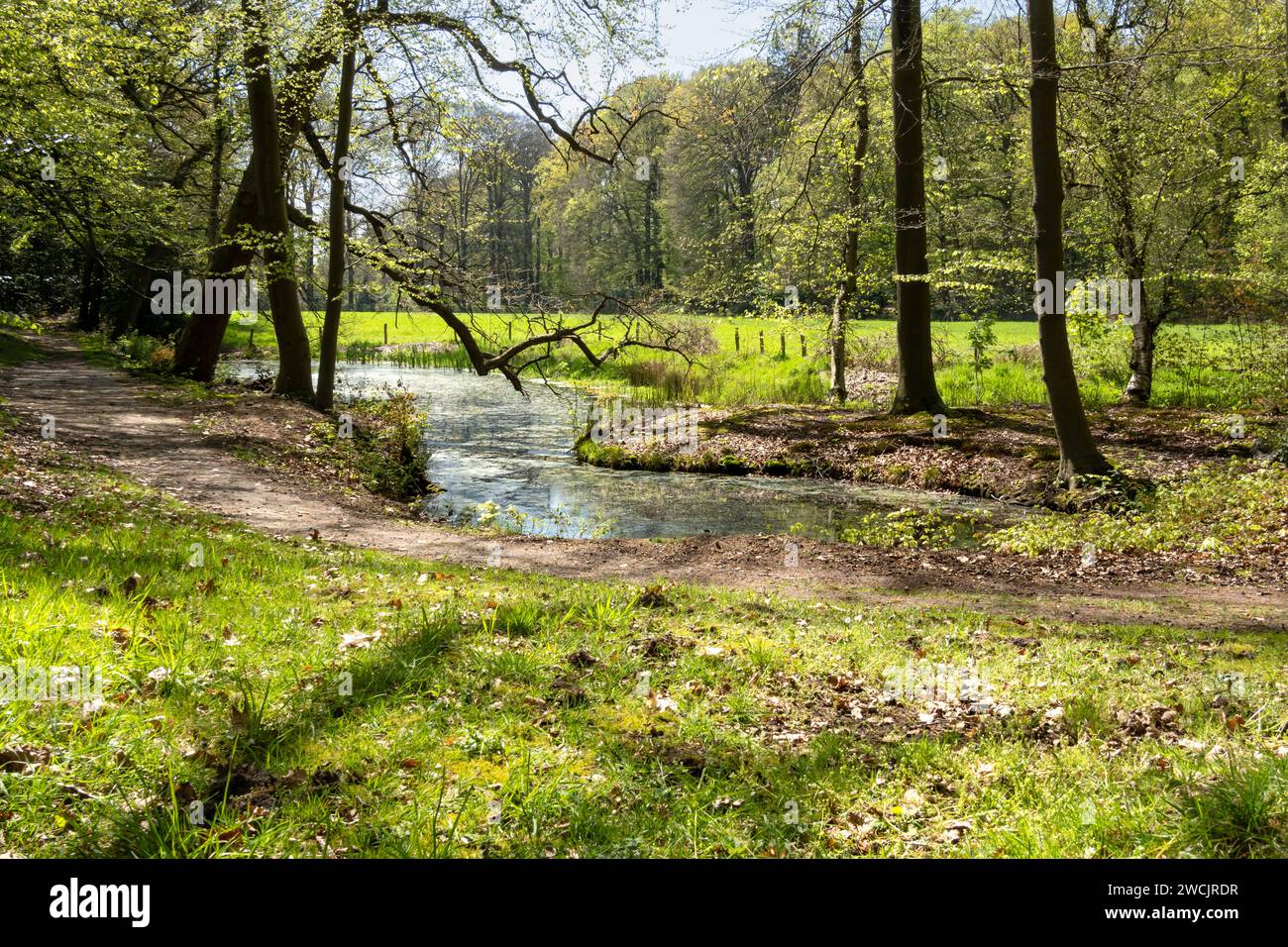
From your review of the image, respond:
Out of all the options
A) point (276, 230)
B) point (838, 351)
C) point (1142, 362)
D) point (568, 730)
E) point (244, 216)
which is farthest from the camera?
point (838, 351)

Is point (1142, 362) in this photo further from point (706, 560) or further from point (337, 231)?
point (337, 231)

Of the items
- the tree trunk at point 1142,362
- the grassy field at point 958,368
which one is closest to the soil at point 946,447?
the tree trunk at point 1142,362

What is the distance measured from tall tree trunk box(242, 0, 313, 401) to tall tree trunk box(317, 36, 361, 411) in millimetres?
753

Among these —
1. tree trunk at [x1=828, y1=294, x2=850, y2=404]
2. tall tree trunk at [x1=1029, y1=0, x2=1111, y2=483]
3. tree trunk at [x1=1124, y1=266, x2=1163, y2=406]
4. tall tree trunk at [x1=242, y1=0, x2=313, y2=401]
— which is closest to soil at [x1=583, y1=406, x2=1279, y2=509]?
tall tree trunk at [x1=1029, y1=0, x2=1111, y2=483]

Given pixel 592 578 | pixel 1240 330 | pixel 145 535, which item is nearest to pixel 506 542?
pixel 592 578

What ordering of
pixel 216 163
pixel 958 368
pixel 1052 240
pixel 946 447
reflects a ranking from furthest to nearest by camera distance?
pixel 958 368 < pixel 216 163 < pixel 946 447 < pixel 1052 240

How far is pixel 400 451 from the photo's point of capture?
55.2 ft

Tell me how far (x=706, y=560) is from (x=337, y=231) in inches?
446

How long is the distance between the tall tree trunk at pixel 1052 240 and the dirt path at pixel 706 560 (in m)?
3.53

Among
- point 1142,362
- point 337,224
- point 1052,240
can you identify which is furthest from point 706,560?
point 1142,362

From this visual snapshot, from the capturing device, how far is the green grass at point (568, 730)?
331 centimetres

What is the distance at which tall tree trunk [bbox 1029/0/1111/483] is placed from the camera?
11773 mm

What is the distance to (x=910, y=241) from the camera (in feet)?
61.0

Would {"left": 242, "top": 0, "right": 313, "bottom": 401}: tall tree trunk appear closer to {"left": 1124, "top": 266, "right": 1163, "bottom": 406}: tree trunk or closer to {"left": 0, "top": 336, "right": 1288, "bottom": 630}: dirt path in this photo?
{"left": 0, "top": 336, "right": 1288, "bottom": 630}: dirt path
